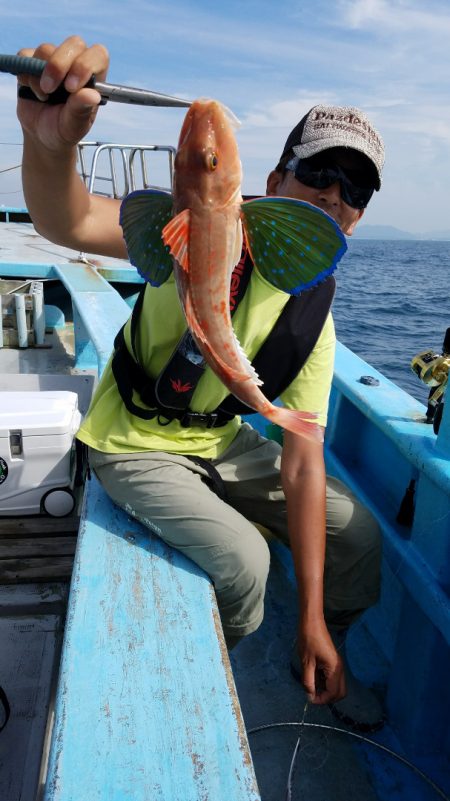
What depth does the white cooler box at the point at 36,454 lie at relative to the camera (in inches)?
121

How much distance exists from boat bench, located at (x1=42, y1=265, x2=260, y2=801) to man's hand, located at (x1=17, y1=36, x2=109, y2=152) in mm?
1300

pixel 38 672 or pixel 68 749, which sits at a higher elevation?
pixel 68 749

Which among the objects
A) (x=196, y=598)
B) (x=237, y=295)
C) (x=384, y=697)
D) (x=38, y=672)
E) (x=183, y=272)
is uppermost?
(x=183, y=272)

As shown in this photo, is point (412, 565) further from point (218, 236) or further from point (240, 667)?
point (218, 236)

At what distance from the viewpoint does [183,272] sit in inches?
60.9

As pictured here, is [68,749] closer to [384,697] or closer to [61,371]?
[384,697]

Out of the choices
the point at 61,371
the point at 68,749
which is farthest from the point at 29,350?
the point at 68,749

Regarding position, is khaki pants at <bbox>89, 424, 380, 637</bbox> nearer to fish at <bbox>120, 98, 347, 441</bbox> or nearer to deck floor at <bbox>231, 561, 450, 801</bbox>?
deck floor at <bbox>231, 561, 450, 801</bbox>

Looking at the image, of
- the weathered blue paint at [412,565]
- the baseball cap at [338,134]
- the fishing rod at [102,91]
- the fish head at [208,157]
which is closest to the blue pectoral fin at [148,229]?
the fish head at [208,157]

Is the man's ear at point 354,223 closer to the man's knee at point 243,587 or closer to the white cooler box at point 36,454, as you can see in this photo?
the man's knee at point 243,587

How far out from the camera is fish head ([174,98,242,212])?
1.45 metres

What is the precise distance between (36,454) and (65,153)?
1738mm

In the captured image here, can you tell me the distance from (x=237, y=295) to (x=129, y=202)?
72 cm

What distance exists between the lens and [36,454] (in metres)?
3.13
